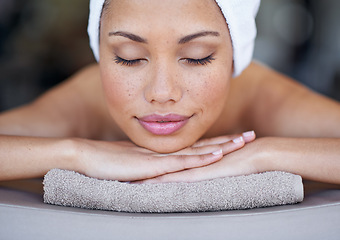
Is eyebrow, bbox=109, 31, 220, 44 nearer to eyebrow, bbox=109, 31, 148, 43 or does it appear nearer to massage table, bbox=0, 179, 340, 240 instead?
eyebrow, bbox=109, 31, 148, 43

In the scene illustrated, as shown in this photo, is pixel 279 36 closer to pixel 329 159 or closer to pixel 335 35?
pixel 335 35

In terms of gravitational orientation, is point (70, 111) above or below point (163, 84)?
above

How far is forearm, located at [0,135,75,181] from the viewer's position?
1.02 meters

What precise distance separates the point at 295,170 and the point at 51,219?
57 cm

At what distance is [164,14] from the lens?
3.17 feet

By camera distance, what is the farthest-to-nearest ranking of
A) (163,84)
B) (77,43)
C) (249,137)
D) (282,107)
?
(77,43)
(282,107)
(249,137)
(163,84)

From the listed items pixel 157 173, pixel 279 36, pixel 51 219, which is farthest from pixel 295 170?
pixel 279 36

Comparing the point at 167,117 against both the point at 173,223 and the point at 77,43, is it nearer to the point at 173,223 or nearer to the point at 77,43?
the point at 173,223

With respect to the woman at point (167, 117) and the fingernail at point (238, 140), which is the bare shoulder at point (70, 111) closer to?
the woman at point (167, 117)

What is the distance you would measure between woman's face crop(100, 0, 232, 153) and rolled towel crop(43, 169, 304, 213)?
21cm

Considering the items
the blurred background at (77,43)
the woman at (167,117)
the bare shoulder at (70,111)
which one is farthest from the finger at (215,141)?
the blurred background at (77,43)

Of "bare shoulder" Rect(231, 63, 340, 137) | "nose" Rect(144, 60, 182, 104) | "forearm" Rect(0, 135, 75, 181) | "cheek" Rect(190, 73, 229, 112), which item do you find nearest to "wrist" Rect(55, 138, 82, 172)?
"forearm" Rect(0, 135, 75, 181)

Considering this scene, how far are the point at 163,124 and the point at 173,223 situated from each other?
0.30 meters

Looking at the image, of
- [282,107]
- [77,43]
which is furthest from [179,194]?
[77,43]
